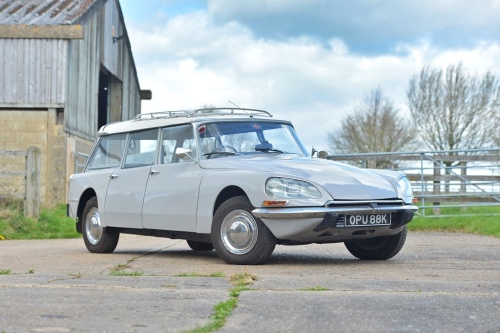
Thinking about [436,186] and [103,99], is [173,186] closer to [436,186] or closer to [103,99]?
[436,186]

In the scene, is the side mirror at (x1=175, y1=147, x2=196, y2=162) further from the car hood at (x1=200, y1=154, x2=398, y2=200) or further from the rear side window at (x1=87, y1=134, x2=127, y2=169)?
the rear side window at (x1=87, y1=134, x2=127, y2=169)

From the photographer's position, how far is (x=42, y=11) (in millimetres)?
27172

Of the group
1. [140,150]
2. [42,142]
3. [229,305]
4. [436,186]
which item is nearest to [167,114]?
[140,150]

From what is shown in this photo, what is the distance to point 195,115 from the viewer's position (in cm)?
1012

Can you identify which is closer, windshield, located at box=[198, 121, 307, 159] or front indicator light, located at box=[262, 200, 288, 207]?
front indicator light, located at box=[262, 200, 288, 207]

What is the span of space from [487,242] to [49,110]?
15.9 metres

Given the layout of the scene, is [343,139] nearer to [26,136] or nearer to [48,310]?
[26,136]

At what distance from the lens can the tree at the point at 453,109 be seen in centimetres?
4938

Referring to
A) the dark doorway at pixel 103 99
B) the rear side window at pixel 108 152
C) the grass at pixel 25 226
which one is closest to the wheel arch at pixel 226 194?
the rear side window at pixel 108 152

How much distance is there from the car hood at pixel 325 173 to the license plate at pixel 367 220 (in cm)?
17

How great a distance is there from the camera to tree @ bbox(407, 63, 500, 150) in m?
49.4

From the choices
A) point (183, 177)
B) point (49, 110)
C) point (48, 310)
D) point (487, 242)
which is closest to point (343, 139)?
point (49, 110)

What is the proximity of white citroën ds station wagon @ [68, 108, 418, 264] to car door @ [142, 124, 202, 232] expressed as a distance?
0.01m

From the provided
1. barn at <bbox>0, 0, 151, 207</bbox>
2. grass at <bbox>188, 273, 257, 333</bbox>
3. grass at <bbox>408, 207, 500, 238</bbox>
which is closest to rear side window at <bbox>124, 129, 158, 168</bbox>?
grass at <bbox>188, 273, 257, 333</bbox>
